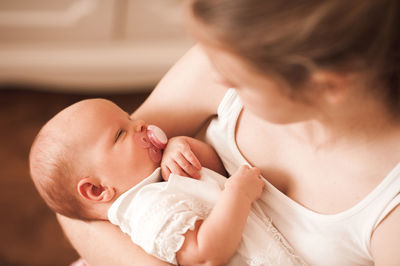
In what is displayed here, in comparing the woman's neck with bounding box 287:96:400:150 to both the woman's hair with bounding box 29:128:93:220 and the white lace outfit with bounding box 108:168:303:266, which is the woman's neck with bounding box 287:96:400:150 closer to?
the white lace outfit with bounding box 108:168:303:266

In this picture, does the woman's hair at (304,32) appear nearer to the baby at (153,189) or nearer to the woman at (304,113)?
the woman at (304,113)

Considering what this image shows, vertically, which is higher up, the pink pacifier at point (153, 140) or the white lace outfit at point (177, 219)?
the pink pacifier at point (153, 140)

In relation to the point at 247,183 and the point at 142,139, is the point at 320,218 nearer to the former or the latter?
the point at 247,183

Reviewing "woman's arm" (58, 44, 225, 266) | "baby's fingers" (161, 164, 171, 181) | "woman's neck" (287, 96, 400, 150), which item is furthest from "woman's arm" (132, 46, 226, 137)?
"woman's neck" (287, 96, 400, 150)

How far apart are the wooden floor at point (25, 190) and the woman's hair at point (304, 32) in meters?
1.47

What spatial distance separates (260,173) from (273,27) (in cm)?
40

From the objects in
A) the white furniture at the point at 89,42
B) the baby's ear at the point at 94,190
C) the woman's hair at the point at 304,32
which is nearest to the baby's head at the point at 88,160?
the baby's ear at the point at 94,190

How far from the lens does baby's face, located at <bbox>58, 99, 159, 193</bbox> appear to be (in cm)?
→ 101

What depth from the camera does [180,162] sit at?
1.01 metres

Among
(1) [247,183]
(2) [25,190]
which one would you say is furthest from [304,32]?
(2) [25,190]

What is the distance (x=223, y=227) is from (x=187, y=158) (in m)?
0.17

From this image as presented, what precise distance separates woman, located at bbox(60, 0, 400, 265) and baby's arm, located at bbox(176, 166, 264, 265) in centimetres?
6

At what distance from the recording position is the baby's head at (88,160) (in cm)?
100

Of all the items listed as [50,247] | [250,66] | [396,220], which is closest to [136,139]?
[250,66]
